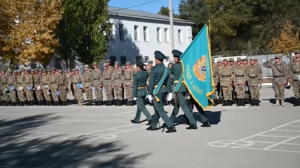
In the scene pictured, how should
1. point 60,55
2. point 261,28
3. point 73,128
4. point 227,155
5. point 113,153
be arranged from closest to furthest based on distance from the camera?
point 227,155 → point 113,153 → point 73,128 → point 60,55 → point 261,28

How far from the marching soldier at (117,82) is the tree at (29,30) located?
34.0ft

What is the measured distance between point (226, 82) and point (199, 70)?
19.9 ft

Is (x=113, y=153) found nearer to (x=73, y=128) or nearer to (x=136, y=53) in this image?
(x=73, y=128)

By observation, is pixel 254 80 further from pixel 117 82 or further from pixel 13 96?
pixel 13 96

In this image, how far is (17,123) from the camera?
15914mm

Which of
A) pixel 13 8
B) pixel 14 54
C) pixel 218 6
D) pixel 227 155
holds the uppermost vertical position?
pixel 218 6

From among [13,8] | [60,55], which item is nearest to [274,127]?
[13,8]

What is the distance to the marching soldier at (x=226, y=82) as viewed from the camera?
58.1ft

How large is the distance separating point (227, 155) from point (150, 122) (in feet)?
14.7

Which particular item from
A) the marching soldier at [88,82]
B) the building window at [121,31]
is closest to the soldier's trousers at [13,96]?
the marching soldier at [88,82]

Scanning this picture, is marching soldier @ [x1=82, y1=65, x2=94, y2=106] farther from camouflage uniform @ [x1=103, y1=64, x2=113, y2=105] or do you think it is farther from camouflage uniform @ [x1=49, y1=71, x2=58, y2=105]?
camouflage uniform @ [x1=49, y1=71, x2=58, y2=105]

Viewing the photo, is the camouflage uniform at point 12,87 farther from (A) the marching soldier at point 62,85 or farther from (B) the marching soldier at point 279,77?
(B) the marching soldier at point 279,77

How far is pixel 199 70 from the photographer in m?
11.9

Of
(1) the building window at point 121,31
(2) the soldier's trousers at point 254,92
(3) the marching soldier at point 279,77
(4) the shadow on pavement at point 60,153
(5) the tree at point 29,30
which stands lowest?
(4) the shadow on pavement at point 60,153
